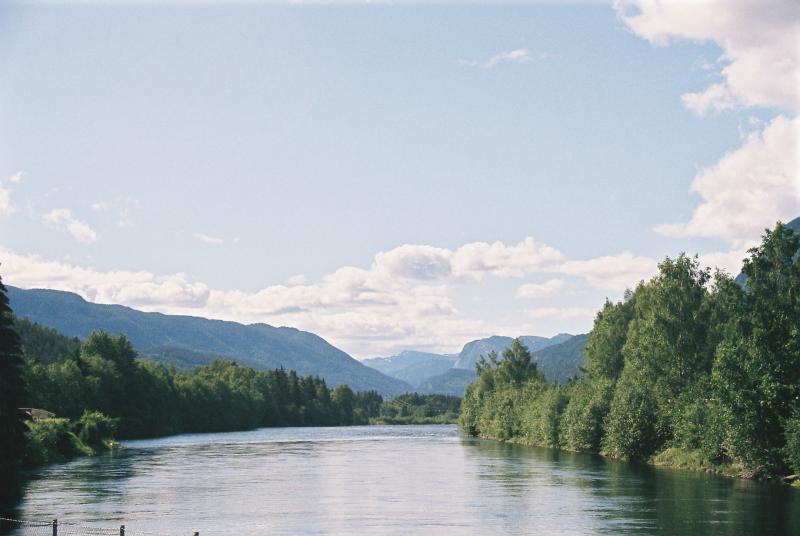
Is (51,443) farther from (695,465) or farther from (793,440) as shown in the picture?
(793,440)

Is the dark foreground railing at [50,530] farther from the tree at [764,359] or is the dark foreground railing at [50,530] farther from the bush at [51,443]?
the bush at [51,443]

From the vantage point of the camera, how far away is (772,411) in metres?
76.6

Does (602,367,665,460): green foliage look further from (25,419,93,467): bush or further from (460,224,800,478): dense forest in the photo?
(25,419,93,467): bush

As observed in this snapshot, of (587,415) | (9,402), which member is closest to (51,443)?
(9,402)

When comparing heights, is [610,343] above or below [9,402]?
above

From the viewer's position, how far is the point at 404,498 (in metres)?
69.6

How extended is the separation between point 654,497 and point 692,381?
138ft

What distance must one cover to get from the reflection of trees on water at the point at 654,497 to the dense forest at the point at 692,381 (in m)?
3.92

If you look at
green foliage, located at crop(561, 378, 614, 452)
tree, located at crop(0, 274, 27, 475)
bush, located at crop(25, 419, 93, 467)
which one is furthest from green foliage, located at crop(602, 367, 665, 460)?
bush, located at crop(25, 419, 93, 467)

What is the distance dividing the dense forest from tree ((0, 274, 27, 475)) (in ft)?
207

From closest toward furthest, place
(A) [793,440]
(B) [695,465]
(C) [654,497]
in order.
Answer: (C) [654,497], (A) [793,440], (B) [695,465]

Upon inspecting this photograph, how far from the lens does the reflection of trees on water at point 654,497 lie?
175 feet

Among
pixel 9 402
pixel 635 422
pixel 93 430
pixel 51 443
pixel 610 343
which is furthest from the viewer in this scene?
pixel 610 343

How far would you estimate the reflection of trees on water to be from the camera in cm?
5338
